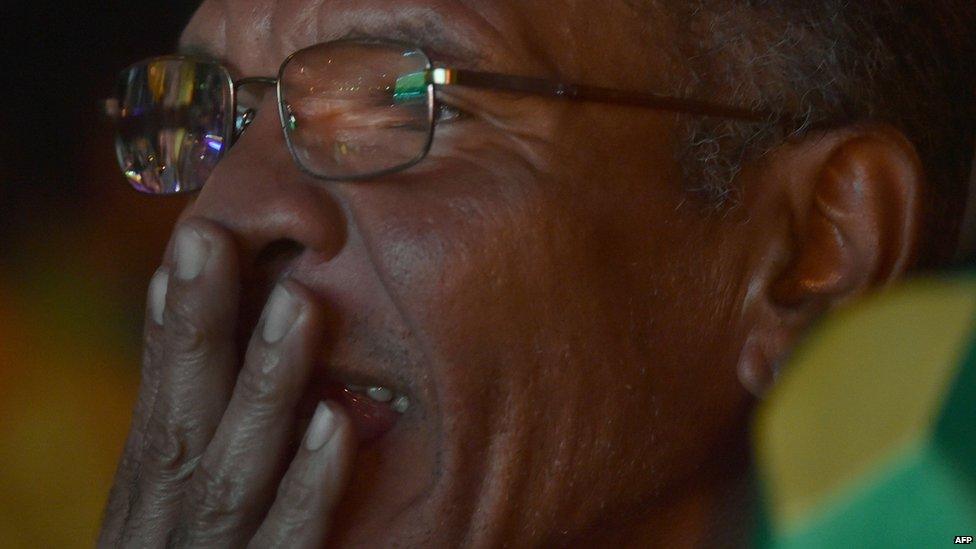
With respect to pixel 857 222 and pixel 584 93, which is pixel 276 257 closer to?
pixel 584 93

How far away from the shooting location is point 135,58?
1.86 m

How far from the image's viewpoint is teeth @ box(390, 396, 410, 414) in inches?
44.3

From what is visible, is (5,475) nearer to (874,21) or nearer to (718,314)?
(718,314)

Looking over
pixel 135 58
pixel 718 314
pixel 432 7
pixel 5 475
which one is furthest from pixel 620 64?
pixel 5 475

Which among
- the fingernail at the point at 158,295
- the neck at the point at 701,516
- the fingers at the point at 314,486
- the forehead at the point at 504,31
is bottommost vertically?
the neck at the point at 701,516

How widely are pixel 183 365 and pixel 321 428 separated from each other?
0.21 m

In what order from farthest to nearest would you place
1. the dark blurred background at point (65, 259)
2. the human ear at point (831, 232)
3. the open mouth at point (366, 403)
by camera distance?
the dark blurred background at point (65, 259) → the human ear at point (831, 232) → the open mouth at point (366, 403)

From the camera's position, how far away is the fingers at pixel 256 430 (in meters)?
1.04

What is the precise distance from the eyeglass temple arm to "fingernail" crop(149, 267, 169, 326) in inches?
17.0

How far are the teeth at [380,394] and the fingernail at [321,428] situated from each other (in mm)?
100

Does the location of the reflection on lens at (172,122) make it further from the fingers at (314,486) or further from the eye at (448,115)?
the fingers at (314,486)

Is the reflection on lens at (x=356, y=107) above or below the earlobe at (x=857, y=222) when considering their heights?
above

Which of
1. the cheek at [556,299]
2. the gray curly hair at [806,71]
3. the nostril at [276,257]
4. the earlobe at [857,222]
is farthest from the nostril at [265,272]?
the earlobe at [857,222]

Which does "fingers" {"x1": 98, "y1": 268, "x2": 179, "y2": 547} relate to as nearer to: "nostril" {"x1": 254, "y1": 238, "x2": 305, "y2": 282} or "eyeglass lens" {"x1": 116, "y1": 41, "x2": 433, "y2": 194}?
"nostril" {"x1": 254, "y1": 238, "x2": 305, "y2": 282}
